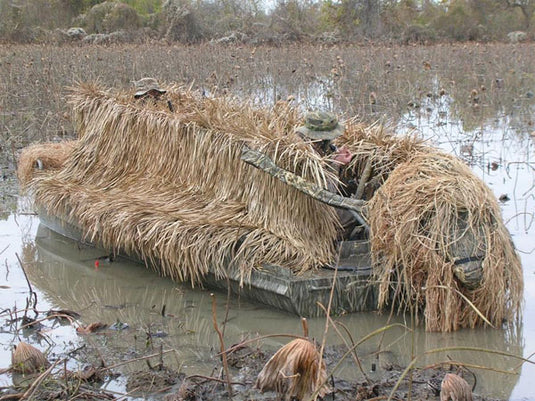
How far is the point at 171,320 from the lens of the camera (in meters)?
6.65

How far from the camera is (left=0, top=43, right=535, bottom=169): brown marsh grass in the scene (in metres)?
14.4

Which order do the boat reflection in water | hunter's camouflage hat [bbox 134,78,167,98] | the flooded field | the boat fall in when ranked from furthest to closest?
hunter's camouflage hat [bbox 134,78,167,98], the boat, the flooded field, the boat reflection in water

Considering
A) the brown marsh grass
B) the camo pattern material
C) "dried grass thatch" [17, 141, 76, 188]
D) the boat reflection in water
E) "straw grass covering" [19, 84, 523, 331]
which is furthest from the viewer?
the brown marsh grass

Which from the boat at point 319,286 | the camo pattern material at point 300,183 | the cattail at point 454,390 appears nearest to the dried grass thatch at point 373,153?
the camo pattern material at point 300,183

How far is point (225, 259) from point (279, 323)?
2.12 feet

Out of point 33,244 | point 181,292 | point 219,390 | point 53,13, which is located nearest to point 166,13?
point 53,13

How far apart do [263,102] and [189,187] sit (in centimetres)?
679

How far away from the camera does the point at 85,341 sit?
618 cm

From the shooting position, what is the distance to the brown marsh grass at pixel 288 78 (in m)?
14.4

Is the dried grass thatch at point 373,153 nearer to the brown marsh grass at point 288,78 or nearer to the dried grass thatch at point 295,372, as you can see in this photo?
the dried grass thatch at point 295,372

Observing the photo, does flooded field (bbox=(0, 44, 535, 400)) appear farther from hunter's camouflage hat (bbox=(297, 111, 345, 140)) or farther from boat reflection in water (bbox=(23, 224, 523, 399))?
hunter's camouflage hat (bbox=(297, 111, 345, 140))

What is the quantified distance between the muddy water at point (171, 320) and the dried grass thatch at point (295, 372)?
1.84ft

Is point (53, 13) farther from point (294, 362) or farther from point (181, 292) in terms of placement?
point (294, 362)

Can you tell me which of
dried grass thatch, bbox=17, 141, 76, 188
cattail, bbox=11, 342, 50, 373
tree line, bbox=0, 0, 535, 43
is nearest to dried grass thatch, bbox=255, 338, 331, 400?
cattail, bbox=11, 342, 50, 373
